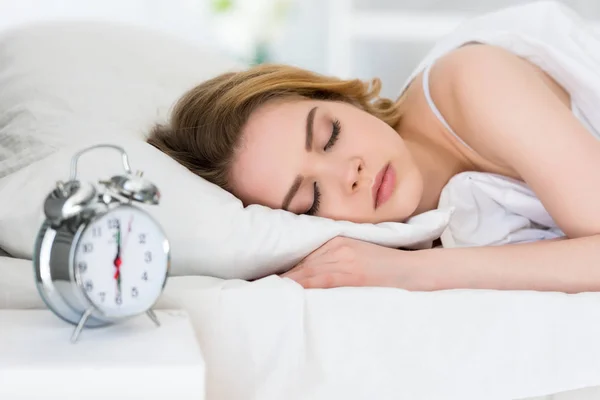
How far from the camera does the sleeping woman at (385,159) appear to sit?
1.25m

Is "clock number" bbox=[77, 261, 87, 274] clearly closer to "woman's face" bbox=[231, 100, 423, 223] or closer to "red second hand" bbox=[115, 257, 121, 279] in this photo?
"red second hand" bbox=[115, 257, 121, 279]

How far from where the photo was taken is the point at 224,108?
148 cm

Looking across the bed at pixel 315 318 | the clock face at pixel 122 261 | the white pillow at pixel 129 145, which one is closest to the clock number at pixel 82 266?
the clock face at pixel 122 261

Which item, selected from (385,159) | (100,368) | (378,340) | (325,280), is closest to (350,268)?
(325,280)

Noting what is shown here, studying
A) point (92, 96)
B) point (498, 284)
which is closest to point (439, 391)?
point (498, 284)

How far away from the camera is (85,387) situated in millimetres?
734

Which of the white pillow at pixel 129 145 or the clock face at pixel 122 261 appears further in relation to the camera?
the white pillow at pixel 129 145

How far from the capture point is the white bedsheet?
102 cm

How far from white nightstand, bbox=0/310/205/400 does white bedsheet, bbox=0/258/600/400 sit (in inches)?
8.3

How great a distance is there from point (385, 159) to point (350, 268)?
311 millimetres

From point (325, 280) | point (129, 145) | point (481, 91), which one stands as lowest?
point (325, 280)

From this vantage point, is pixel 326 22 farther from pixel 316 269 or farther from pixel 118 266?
pixel 118 266

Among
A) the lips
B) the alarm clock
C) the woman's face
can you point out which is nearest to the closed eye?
the woman's face

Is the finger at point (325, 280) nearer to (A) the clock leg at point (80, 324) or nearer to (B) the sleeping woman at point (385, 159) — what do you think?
(B) the sleeping woman at point (385, 159)
